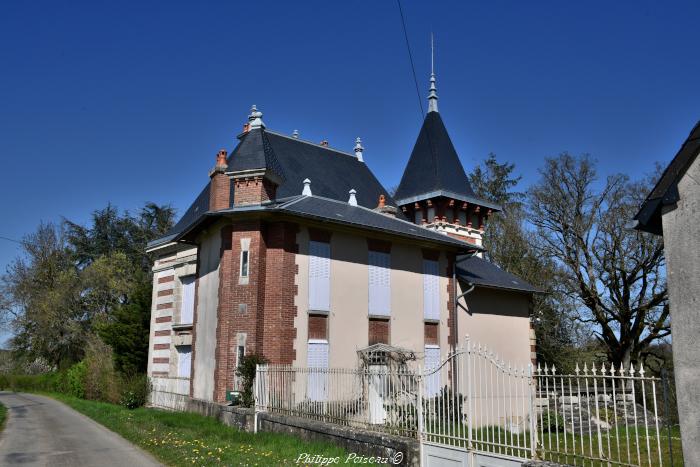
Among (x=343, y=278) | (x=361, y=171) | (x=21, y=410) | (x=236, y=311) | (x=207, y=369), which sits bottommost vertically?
(x=21, y=410)

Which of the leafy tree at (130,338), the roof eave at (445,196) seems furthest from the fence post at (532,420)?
the leafy tree at (130,338)

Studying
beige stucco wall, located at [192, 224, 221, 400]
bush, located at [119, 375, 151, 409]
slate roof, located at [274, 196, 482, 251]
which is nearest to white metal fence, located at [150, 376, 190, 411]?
bush, located at [119, 375, 151, 409]

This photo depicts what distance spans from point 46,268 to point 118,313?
17.8 m

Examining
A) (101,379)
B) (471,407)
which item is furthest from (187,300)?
(471,407)

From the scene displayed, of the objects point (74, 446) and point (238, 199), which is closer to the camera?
point (74, 446)

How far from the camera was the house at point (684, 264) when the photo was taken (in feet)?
19.4

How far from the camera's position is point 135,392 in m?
20.5

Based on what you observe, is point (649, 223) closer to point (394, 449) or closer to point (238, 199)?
point (394, 449)

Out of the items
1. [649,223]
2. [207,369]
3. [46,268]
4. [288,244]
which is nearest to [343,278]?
[288,244]

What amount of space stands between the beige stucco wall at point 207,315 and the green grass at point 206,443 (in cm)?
113

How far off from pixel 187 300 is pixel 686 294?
1690 cm

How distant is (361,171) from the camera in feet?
79.8

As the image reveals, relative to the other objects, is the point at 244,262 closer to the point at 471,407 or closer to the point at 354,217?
the point at 354,217

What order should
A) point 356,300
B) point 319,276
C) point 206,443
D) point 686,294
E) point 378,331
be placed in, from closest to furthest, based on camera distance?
point 686,294, point 206,443, point 319,276, point 356,300, point 378,331
